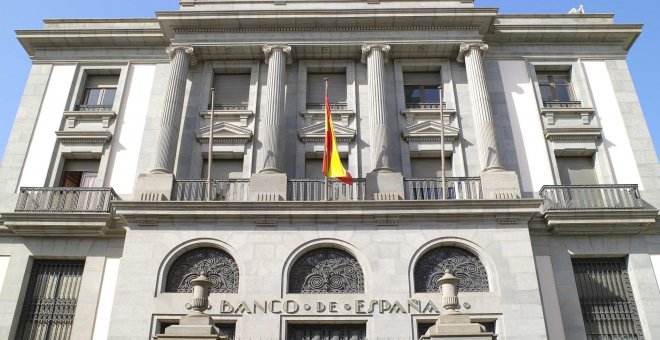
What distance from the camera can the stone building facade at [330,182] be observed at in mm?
16578

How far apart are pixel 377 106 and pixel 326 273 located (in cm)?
613

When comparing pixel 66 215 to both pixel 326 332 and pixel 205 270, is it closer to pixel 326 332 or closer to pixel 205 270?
pixel 205 270

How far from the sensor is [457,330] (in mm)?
11078

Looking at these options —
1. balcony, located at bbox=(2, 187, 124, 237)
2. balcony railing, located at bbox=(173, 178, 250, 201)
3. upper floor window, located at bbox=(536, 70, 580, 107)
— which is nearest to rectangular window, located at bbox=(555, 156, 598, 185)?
upper floor window, located at bbox=(536, 70, 580, 107)

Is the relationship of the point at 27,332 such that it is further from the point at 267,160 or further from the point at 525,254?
the point at 525,254

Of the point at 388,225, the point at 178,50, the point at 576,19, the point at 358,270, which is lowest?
the point at 358,270

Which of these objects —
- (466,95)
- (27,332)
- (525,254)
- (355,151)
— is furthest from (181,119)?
(525,254)

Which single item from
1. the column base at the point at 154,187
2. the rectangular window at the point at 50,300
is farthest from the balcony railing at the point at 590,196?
the rectangular window at the point at 50,300

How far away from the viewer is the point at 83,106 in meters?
21.3

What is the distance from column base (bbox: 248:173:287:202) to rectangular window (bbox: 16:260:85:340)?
19.4ft

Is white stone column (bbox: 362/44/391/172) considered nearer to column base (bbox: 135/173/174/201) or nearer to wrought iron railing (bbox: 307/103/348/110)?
wrought iron railing (bbox: 307/103/348/110)

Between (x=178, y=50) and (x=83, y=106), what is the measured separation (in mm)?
4005

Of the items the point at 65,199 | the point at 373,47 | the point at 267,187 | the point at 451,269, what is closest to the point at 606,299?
the point at 451,269

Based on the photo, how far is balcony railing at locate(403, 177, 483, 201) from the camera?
59.7 feet
